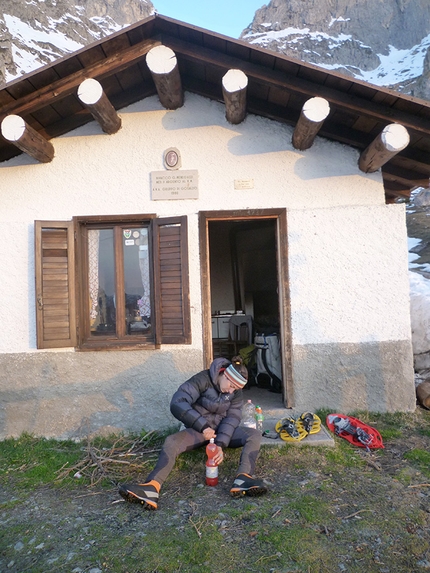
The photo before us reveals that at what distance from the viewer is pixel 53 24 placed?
3691 inches

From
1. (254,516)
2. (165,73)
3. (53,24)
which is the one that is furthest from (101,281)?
(53,24)

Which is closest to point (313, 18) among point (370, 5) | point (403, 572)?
point (370, 5)

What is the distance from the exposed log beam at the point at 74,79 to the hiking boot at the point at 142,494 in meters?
4.08

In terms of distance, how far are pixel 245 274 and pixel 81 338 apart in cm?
486

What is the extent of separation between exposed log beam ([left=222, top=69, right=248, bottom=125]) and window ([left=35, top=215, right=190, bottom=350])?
1.40 meters

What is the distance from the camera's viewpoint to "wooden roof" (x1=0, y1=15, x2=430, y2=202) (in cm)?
429

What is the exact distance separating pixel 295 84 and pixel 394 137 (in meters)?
1.20

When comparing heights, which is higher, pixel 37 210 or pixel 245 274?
pixel 37 210

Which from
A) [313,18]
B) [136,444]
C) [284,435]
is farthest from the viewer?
[313,18]

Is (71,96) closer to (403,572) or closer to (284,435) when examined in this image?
(284,435)

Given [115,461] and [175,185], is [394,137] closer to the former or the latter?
[175,185]

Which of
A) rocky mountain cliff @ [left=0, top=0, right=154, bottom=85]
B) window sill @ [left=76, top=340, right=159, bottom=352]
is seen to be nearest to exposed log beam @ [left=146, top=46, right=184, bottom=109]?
window sill @ [left=76, top=340, right=159, bottom=352]

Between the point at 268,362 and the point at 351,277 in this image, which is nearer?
the point at 351,277

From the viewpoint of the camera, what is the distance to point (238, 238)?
9344 mm
